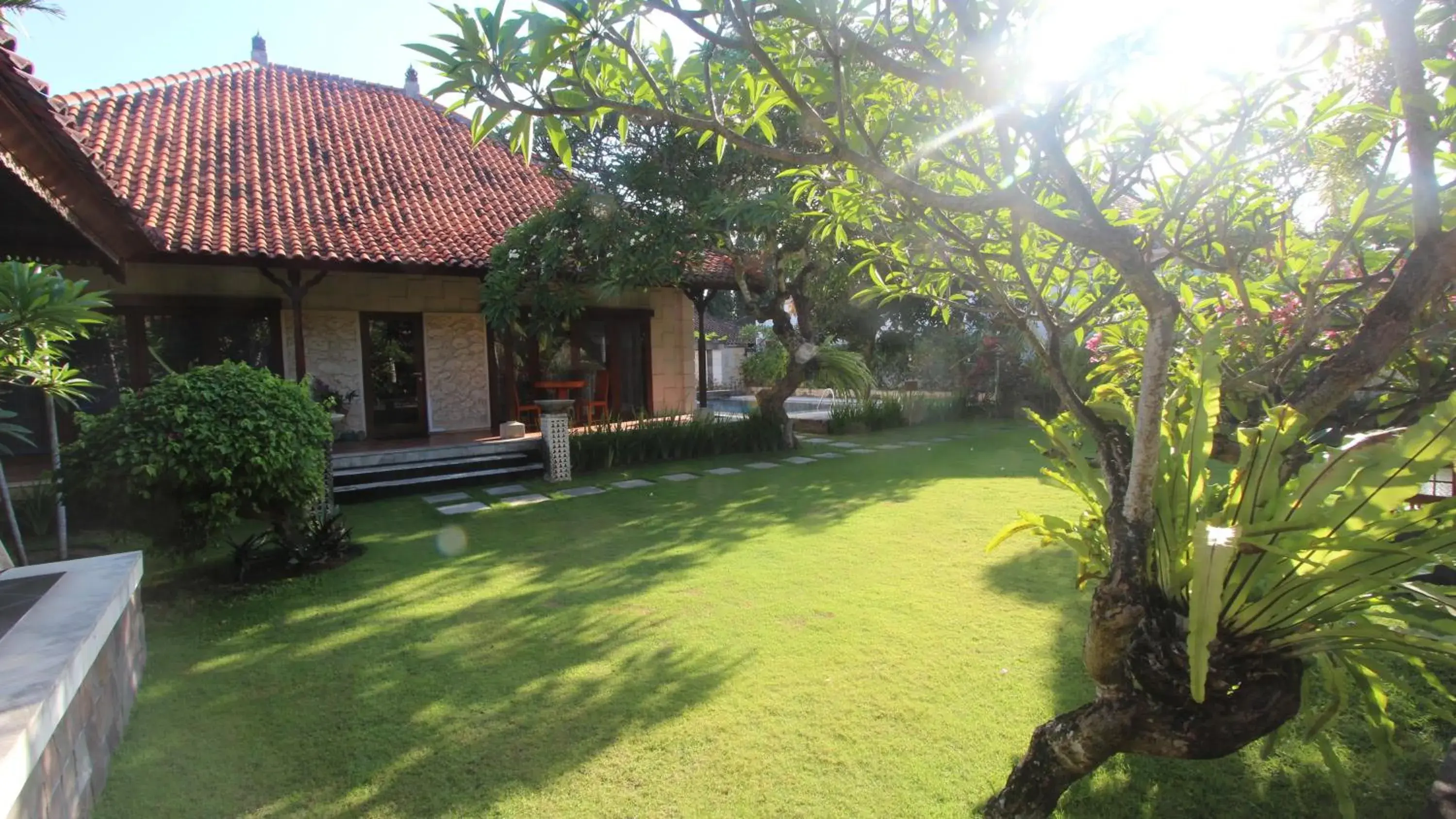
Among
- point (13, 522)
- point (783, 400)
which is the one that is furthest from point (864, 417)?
point (13, 522)

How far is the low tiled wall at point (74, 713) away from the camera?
2.08 meters

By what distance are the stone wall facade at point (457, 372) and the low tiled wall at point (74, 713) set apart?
8.29m

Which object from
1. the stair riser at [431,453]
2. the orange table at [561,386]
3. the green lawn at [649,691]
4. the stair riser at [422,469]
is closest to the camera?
the green lawn at [649,691]

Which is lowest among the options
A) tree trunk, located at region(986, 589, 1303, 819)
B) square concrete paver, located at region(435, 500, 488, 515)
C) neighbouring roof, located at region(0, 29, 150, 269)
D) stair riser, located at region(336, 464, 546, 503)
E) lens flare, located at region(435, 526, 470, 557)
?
lens flare, located at region(435, 526, 470, 557)

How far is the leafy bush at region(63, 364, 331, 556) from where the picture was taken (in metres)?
4.49

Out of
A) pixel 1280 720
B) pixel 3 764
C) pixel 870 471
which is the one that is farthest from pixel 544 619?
pixel 870 471

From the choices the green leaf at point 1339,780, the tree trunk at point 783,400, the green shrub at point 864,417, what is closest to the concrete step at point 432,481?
the tree trunk at point 783,400

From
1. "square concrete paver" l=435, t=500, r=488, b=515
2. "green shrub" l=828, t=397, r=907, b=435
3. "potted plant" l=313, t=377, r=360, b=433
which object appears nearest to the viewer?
"square concrete paver" l=435, t=500, r=488, b=515

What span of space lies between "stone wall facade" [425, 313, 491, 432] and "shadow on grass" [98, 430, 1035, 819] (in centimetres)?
562

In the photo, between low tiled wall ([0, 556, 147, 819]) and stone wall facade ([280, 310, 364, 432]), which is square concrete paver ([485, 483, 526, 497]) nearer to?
stone wall facade ([280, 310, 364, 432])

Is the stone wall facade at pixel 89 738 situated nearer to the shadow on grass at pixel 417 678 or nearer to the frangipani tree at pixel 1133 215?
the shadow on grass at pixel 417 678

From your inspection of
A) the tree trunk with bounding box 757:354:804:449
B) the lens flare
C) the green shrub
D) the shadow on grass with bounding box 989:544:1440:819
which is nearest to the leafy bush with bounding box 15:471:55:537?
the lens flare

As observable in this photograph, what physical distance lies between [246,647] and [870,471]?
23.6 feet

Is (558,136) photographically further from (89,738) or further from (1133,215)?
(89,738)
